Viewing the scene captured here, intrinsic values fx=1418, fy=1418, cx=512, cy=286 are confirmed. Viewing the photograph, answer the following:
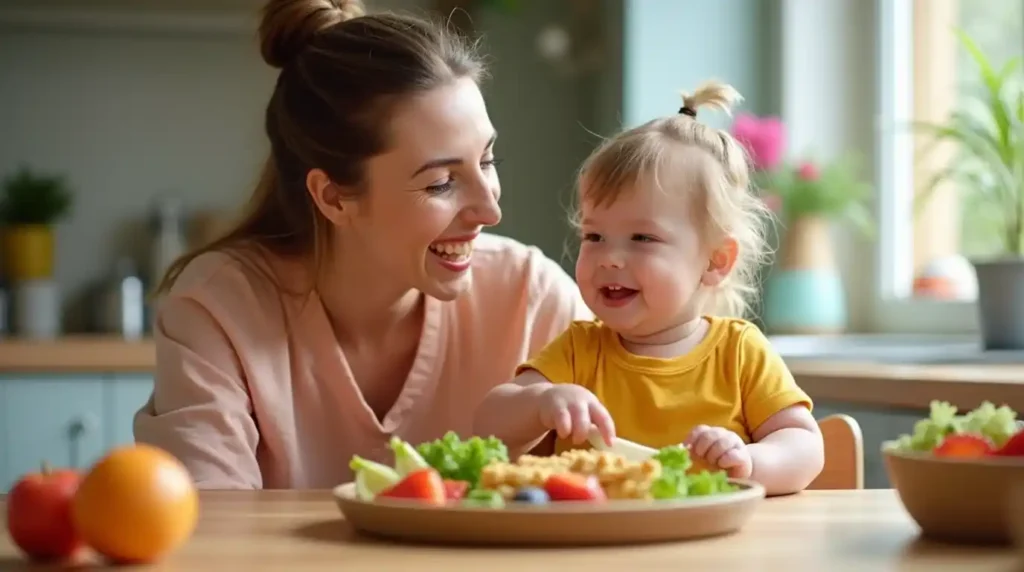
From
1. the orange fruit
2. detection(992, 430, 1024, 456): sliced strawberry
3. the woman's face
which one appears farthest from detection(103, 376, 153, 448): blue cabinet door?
detection(992, 430, 1024, 456): sliced strawberry

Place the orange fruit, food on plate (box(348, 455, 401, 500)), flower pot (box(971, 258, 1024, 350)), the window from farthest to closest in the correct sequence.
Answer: the window, flower pot (box(971, 258, 1024, 350)), food on plate (box(348, 455, 401, 500)), the orange fruit

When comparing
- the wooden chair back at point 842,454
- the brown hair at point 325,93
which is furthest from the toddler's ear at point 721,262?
the brown hair at point 325,93

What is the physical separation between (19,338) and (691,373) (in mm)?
2464

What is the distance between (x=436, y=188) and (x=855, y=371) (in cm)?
87

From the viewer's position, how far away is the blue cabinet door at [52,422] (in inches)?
128

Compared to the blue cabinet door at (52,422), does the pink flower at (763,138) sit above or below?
above

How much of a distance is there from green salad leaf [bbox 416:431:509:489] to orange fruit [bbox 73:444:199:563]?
0.29 metres

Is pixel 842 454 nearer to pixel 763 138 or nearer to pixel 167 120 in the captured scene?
pixel 763 138

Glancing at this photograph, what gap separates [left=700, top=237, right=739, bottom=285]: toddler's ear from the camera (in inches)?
65.2

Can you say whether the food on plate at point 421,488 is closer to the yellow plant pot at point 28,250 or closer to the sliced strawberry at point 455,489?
the sliced strawberry at point 455,489

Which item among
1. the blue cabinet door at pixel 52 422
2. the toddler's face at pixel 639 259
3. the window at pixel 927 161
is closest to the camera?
the toddler's face at pixel 639 259

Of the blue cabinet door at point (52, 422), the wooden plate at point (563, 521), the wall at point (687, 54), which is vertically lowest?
the blue cabinet door at point (52, 422)

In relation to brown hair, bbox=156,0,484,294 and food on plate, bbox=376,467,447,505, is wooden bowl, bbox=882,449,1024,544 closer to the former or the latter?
food on plate, bbox=376,467,447,505

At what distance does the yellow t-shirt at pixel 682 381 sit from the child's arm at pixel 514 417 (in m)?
0.07
